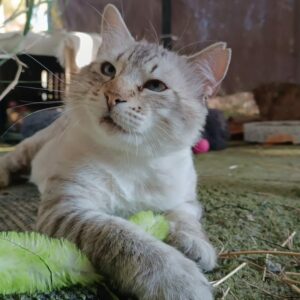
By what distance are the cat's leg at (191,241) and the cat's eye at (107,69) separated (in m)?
0.33

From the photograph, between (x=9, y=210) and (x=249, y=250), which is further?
(x=9, y=210)

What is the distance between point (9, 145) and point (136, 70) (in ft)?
5.89

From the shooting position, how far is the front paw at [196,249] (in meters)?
0.80

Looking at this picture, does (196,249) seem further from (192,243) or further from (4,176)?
(4,176)

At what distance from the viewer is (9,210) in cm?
117

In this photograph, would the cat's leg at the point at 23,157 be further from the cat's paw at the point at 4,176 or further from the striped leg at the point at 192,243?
the striped leg at the point at 192,243

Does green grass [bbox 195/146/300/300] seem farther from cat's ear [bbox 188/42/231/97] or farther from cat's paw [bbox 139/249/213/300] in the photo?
cat's ear [bbox 188/42/231/97]

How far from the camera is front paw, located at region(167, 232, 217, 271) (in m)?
0.80

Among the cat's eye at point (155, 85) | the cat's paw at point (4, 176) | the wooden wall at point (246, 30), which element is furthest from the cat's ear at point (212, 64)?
the wooden wall at point (246, 30)

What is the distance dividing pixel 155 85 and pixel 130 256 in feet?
1.32

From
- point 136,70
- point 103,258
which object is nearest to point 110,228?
point 103,258

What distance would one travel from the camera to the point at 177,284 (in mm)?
638

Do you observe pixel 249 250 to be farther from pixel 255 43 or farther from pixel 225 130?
pixel 255 43

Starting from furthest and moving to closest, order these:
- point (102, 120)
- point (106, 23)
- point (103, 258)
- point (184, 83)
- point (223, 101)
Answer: point (223, 101) → point (106, 23) → point (184, 83) → point (102, 120) → point (103, 258)
